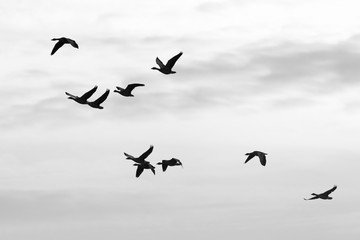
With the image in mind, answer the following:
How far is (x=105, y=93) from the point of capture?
83562 millimetres

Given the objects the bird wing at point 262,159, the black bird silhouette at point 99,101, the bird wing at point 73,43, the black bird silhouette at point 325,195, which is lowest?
the black bird silhouette at point 325,195

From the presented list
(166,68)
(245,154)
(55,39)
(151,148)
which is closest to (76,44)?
(55,39)

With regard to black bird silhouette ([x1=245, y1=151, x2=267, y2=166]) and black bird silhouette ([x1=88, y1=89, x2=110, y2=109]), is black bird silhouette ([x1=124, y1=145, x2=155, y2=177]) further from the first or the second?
black bird silhouette ([x1=245, y1=151, x2=267, y2=166])

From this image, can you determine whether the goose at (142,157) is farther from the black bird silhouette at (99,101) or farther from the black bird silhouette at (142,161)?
the black bird silhouette at (99,101)

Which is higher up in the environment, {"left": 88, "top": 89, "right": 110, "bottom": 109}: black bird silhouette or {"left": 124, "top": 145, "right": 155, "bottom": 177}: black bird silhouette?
{"left": 88, "top": 89, "right": 110, "bottom": 109}: black bird silhouette

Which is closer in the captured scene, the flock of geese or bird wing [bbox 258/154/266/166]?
the flock of geese

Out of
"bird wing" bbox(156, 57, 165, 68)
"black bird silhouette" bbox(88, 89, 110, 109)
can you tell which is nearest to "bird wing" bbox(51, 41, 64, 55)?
"black bird silhouette" bbox(88, 89, 110, 109)

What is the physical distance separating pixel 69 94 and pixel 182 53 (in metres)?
11.9

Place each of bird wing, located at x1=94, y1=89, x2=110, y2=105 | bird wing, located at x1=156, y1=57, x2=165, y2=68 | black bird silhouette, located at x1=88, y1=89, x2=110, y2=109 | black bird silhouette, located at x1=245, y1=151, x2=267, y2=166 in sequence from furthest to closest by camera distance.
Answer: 1. black bird silhouette, located at x1=245, y1=151, x2=267, y2=166
2. bird wing, located at x1=156, y1=57, x2=165, y2=68
3. bird wing, located at x1=94, y1=89, x2=110, y2=105
4. black bird silhouette, located at x1=88, y1=89, x2=110, y2=109

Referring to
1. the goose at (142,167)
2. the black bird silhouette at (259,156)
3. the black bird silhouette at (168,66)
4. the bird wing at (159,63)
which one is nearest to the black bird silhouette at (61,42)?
the bird wing at (159,63)

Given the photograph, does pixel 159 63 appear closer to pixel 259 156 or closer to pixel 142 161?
pixel 142 161

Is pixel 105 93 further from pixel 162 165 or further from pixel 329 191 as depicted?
pixel 329 191

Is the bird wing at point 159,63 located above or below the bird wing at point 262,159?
above

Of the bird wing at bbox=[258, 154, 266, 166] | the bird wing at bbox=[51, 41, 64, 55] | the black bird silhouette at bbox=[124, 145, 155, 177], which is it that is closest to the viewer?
the bird wing at bbox=[51, 41, 64, 55]
